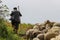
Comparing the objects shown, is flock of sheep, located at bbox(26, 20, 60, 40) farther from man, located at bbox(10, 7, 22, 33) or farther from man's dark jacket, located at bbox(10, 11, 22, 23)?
man's dark jacket, located at bbox(10, 11, 22, 23)

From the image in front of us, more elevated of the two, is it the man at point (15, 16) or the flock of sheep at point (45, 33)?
the man at point (15, 16)

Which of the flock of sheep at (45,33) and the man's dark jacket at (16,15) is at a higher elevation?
the man's dark jacket at (16,15)

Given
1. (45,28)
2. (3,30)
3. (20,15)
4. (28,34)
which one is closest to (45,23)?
(45,28)

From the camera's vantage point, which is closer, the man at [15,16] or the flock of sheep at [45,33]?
the man at [15,16]

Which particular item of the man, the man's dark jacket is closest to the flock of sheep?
the man

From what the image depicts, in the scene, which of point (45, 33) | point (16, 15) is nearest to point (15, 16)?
point (16, 15)

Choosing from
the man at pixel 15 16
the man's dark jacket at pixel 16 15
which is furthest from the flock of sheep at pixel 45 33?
the man's dark jacket at pixel 16 15

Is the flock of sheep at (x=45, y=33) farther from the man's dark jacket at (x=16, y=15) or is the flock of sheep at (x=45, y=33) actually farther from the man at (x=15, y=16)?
the man's dark jacket at (x=16, y=15)

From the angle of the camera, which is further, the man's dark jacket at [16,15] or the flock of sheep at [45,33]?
the flock of sheep at [45,33]

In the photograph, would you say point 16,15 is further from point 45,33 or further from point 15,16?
point 45,33

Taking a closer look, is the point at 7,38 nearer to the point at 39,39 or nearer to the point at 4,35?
the point at 4,35

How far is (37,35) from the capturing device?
23172 millimetres

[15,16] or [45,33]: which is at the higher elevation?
[15,16]

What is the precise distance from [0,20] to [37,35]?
7.50m
